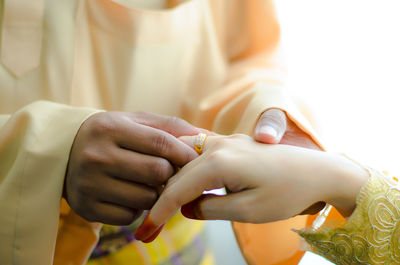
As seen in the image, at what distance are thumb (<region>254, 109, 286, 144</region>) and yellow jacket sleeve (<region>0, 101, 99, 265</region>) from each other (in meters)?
0.24

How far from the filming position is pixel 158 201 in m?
0.48

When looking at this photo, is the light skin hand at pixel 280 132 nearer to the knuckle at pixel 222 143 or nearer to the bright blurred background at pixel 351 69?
the knuckle at pixel 222 143

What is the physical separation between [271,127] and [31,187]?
1.07 ft

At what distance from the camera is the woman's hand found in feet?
1.53

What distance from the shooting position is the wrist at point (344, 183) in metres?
0.49

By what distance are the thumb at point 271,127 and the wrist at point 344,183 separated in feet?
0.24

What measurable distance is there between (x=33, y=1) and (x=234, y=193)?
418 mm

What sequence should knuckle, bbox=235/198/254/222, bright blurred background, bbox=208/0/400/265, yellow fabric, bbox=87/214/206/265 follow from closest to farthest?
1. knuckle, bbox=235/198/254/222
2. yellow fabric, bbox=87/214/206/265
3. bright blurred background, bbox=208/0/400/265

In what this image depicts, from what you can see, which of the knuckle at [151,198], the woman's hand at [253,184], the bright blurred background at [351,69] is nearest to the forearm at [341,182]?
the woman's hand at [253,184]

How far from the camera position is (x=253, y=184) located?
18.4 inches

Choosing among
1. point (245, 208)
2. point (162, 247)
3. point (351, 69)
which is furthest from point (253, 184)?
point (351, 69)

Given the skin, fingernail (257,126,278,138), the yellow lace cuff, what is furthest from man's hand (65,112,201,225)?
the yellow lace cuff

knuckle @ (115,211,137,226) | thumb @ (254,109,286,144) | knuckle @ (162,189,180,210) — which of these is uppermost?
thumb @ (254,109,286,144)

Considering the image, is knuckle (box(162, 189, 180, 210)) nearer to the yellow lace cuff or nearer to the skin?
the skin
